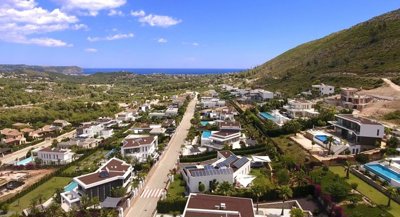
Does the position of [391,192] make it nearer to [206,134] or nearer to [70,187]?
[70,187]

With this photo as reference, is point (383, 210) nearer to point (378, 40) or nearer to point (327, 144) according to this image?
point (327, 144)

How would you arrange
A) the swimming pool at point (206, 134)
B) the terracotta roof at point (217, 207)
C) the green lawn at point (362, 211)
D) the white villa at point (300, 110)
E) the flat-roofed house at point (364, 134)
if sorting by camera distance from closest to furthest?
the terracotta roof at point (217, 207)
the green lawn at point (362, 211)
the flat-roofed house at point (364, 134)
the swimming pool at point (206, 134)
the white villa at point (300, 110)

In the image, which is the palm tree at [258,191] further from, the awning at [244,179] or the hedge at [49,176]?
the hedge at [49,176]

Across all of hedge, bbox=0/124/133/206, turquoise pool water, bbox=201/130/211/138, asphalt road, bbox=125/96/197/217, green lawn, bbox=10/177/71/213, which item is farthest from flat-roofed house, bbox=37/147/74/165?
turquoise pool water, bbox=201/130/211/138

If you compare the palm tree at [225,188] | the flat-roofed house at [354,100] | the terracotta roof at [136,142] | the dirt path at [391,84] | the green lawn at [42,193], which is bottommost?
the green lawn at [42,193]

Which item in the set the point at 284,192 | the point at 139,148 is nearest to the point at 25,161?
the point at 139,148

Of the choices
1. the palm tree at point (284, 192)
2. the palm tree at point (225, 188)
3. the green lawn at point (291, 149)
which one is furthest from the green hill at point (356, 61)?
the palm tree at point (225, 188)

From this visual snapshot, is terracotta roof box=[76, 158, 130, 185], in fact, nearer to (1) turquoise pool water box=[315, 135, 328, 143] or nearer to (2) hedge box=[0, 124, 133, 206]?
(2) hedge box=[0, 124, 133, 206]
